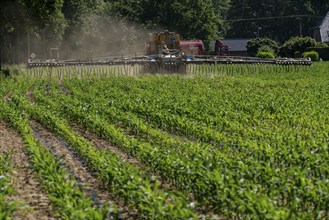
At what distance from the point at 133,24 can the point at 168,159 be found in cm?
8008

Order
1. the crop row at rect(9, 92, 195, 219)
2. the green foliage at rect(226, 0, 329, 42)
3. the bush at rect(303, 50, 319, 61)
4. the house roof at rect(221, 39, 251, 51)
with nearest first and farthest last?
the crop row at rect(9, 92, 195, 219)
the bush at rect(303, 50, 319, 61)
the house roof at rect(221, 39, 251, 51)
the green foliage at rect(226, 0, 329, 42)

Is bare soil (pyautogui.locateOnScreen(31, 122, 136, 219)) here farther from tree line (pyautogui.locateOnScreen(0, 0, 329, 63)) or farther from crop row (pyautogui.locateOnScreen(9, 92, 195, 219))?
tree line (pyautogui.locateOnScreen(0, 0, 329, 63))

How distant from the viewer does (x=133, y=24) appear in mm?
90625

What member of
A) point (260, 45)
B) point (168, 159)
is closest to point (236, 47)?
point (260, 45)

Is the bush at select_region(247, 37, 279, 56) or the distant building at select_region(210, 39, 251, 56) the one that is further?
the distant building at select_region(210, 39, 251, 56)

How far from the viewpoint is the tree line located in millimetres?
69562

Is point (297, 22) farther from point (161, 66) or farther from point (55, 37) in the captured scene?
point (161, 66)

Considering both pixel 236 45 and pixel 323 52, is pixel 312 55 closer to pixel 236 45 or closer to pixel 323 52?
pixel 323 52

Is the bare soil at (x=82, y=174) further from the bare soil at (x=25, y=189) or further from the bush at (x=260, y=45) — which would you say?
the bush at (x=260, y=45)

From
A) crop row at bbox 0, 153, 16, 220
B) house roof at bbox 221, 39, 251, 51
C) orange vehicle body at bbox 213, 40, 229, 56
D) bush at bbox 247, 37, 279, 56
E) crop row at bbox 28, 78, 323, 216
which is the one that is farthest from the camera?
house roof at bbox 221, 39, 251, 51

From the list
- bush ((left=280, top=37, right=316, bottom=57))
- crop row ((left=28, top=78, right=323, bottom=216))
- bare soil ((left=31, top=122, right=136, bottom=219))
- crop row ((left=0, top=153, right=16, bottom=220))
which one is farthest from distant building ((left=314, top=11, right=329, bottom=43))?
crop row ((left=0, top=153, right=16, bottom=220))

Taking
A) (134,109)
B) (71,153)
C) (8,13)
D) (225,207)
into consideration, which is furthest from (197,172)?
(8,13)

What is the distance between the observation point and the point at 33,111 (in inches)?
867

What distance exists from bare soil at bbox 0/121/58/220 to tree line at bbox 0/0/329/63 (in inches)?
1191
